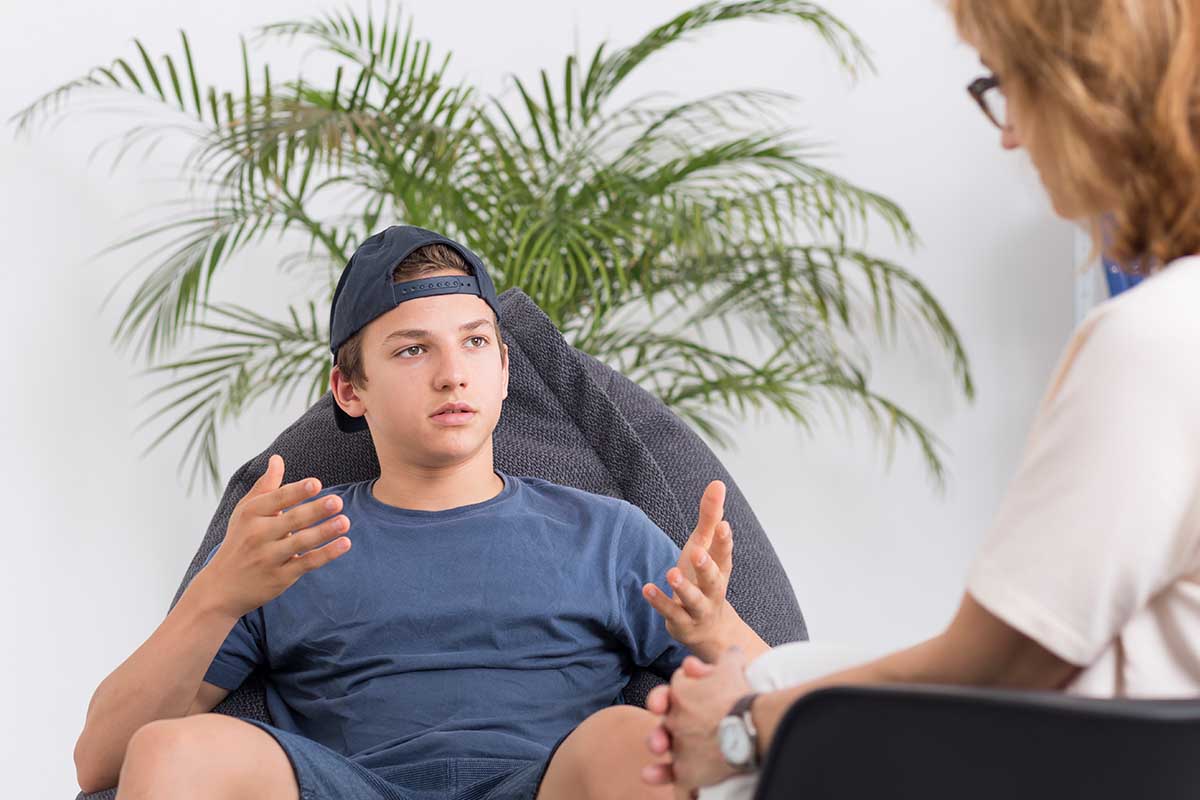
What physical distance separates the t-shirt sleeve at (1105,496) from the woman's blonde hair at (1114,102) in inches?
3.9

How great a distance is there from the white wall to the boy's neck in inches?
51.7

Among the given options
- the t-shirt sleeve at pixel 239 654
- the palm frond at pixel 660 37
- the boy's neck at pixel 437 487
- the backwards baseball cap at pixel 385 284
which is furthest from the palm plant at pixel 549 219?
the t-shirt sleeve at pixel 239 654

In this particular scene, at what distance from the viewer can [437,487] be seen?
1536 mm

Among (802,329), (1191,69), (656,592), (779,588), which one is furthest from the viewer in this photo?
(802,329)

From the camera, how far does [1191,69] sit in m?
0.74

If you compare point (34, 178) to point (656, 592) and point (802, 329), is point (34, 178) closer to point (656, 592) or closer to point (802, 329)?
point (802, 329)

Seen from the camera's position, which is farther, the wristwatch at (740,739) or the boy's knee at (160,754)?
the boy's knee at (160,754)

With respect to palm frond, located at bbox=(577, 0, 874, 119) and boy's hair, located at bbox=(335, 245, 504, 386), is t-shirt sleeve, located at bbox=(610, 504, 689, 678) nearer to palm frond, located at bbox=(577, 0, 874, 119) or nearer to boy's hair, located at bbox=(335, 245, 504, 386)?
boy's hair, located at bbox=(335, 245, 504, 386)

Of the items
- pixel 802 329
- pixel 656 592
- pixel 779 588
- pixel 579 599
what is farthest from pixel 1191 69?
pixel 802 329

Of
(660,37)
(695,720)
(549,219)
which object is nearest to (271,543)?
(695,720)

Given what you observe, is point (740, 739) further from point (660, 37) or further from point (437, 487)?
point (660, 37)

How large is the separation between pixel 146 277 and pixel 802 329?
137cm

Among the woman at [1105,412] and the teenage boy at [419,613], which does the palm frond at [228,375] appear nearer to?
the teenage boy at [419,613]

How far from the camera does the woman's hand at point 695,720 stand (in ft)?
2.93
